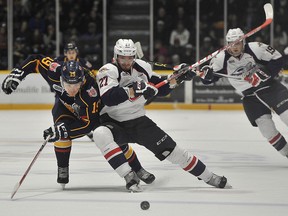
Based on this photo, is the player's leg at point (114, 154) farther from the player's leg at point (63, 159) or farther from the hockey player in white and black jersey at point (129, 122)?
the player's leg at point (63, 159)

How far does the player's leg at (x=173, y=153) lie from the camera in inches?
199

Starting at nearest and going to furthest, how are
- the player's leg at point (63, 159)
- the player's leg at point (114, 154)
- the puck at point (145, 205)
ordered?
the puck at point (145, 205) < the player's leg at point (114, 154) < the player's leg at point (63, 159)

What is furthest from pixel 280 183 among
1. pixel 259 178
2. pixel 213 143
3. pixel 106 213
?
pixel 213 143

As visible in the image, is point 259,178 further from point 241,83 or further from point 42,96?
point 42,96

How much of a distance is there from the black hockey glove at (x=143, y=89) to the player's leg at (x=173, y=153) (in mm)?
254

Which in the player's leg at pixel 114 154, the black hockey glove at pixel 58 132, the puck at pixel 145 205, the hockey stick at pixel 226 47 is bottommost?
the puck at pixel 145 205

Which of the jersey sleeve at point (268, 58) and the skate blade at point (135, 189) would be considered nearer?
the skate blade at point (135, 189)

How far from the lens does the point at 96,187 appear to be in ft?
16.9

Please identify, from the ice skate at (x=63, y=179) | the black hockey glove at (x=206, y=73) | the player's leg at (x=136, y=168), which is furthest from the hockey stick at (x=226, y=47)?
the ice skate at (x=63, y=179)

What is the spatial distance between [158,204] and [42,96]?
8.00 metres

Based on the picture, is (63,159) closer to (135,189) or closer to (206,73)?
(135,189)

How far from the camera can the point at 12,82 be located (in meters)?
5.38

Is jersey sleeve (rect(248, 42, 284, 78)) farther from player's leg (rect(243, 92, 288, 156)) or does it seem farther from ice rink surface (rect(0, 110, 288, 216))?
ice rink surface (rect(0, 110, 288, 216))

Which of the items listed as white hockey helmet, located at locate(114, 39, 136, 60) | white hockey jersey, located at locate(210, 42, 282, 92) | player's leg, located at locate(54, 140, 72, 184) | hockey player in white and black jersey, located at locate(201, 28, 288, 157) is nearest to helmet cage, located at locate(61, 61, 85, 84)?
white hockey helmet, located at locate(114, 39, 136, 60)
